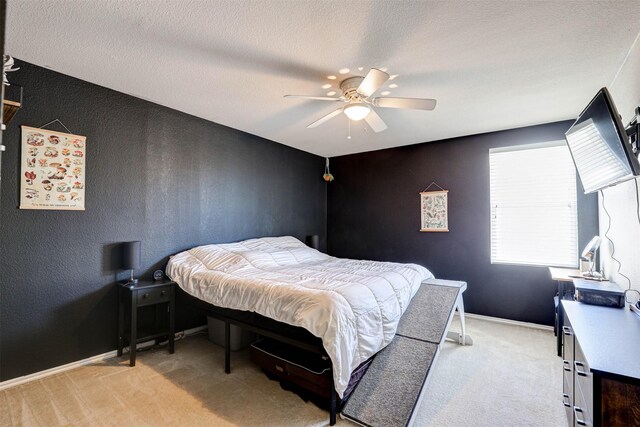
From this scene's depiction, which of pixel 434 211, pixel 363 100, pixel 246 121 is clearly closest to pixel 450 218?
pixel 434 211

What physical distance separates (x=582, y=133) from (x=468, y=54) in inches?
41.2

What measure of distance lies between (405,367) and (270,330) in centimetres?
108

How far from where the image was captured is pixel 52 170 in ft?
8.46

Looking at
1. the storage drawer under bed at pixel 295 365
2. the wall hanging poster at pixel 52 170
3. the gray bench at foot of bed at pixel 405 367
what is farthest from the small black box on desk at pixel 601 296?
the wall hanging poster at pixel 52 170

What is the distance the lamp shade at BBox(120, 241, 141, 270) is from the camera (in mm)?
2875

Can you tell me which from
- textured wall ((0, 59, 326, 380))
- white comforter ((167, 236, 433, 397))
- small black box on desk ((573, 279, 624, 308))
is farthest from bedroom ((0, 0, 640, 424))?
white comforter ((167, 236, 433, 397))

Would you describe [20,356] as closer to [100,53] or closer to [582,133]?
[100,53]

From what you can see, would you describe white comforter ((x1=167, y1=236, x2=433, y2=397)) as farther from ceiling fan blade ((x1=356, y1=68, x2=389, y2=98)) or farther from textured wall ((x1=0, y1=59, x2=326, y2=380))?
ceiling fan blade ((x1=356, y1=68, x2=389, y2=98))

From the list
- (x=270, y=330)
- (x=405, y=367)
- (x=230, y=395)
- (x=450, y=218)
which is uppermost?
(x=450, y=218)

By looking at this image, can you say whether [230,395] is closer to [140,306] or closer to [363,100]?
[140,306]

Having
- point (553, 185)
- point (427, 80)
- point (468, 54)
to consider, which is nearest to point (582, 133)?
point (468, 54)

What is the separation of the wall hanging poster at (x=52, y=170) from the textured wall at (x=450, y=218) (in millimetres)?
3903

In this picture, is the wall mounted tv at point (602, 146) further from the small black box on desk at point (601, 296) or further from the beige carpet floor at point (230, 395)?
the beige carpet floor at point (230, 395)

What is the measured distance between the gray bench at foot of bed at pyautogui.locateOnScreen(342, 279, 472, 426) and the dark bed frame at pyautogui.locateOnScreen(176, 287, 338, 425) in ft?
0.78
